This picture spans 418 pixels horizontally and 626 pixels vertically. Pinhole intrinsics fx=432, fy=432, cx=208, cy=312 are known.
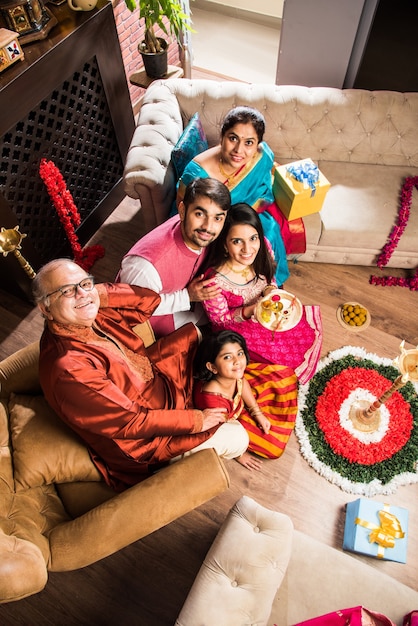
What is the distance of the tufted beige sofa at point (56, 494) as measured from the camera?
1562 millimetres

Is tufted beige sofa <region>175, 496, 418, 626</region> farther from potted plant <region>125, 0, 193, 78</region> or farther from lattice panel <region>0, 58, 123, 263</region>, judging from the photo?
potted plant <region>125, 0, 193, 78</region>

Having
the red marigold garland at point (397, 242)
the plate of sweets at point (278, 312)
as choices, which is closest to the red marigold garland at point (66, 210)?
the plate of sweets at point (278, 312)

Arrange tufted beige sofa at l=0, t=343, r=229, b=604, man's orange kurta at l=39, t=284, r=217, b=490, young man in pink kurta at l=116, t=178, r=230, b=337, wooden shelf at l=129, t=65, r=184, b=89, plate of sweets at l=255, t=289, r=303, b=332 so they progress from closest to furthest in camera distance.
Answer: tufted beige sofa at l=0, t=343, r=229, b=604 → man's orange kurta at l=39, t=284, r=217, b=490 → young man in pink kurta at l=116, t=178, r=230, b=337 → plate of sweets at l=255, t=289, r=303, b=332 → wooden shelf at l=129, t=65, r=184, b=89

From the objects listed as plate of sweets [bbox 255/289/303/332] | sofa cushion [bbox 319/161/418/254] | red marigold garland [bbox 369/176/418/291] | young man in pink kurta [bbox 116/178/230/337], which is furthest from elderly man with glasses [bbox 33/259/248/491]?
red marigold garland [bbox 369/176/418/291]

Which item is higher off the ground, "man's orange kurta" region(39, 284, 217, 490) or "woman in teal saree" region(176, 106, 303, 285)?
"woman in teal saree" region(176, 106, 303, 285)

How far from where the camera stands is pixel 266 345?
8.29ft

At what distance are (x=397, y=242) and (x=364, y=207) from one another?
1.03 ft

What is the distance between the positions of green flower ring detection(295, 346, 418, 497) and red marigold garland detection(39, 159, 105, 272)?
1.82 metres

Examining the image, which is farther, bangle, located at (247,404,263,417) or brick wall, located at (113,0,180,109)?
brick wall, located at (113,0,180,109)

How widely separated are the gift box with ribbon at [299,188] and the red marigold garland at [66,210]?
4.47 feet

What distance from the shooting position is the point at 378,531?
2102 millimetres

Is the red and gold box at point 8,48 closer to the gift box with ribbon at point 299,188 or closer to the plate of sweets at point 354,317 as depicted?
the gift box with ribbon at point 299,188

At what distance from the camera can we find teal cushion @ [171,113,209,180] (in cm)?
265

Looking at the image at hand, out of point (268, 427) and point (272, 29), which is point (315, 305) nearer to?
point (268, 427)
